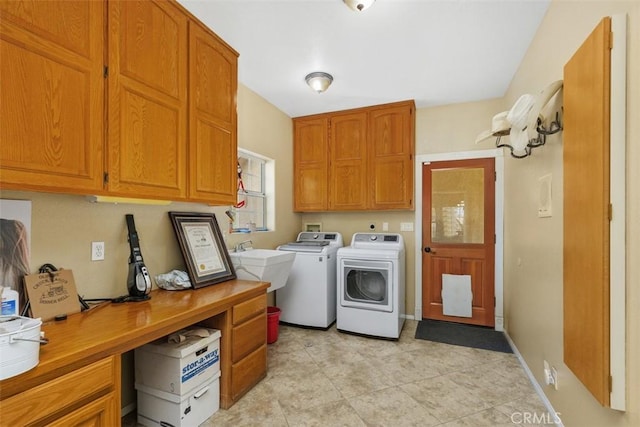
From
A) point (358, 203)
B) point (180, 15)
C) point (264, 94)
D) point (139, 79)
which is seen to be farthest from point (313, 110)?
point (139, 79)

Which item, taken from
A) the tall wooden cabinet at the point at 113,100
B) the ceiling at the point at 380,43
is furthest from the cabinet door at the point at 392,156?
the tall wooden cabinet at the point at 113,100

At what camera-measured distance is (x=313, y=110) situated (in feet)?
12.8

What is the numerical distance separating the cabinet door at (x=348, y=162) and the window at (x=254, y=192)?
0.84m

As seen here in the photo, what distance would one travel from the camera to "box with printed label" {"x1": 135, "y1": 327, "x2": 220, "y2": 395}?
5.67 ft

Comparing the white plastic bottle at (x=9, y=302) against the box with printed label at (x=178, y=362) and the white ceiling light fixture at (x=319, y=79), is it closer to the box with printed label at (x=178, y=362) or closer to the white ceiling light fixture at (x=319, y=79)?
the box with printed label at (x=178, y=362)

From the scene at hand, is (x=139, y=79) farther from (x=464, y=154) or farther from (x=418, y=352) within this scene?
(x=464, y=154)

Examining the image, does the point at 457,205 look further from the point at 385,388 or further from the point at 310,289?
the point at 385,388

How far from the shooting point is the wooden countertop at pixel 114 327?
1034mm

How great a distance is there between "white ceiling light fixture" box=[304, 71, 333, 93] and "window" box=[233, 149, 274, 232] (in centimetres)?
100

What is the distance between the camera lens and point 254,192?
3582 mm

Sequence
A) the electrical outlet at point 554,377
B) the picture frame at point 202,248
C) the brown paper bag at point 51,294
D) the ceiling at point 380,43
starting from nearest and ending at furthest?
the brown paper bag at point 51,294 → the electrical outlet at point 554,377 → the ceiling at point 380,43 → the picture frame at point 202,248

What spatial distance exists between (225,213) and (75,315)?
1543mm

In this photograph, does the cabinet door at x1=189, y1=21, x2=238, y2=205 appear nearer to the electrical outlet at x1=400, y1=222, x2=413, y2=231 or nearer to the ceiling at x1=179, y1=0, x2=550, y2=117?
the ceiling at x1=179, y1=0, x2=550, y2=117

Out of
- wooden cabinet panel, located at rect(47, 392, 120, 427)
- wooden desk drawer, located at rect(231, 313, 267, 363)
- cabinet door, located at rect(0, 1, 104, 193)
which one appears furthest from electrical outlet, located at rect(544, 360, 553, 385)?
cabinet door, located at rect(0, 1, 104, 193)
